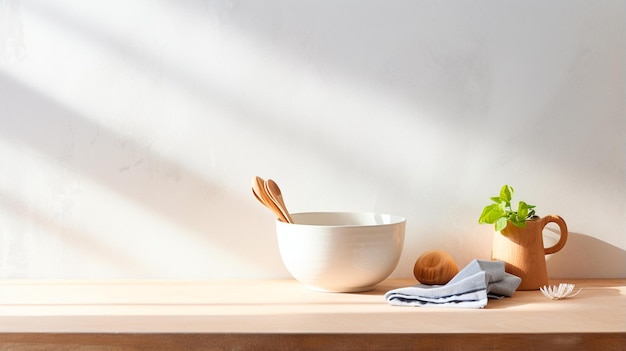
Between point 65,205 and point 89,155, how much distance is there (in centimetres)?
11

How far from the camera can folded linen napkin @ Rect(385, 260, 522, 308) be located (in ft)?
3.66

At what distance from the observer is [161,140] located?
1385mm

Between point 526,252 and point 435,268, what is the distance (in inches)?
6.6

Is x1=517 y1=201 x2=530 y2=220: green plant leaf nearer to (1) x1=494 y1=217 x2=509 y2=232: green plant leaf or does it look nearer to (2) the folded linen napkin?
(1) x1=494 y1=217 x2=509 y2=232: green plant leaf

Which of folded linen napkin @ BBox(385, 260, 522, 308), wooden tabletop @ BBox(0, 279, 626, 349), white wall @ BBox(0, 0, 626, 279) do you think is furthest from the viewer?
white wall @ BBox(0, 0, 626, 279)

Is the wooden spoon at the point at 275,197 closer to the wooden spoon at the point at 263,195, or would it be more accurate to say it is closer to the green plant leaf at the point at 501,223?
the wooden spoon at the point at 263,195

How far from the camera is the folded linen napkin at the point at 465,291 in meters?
1.12

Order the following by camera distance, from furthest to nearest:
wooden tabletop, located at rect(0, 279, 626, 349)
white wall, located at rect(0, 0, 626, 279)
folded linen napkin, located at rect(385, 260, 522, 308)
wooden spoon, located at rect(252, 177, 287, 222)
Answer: white wall, located at rect(0, 0, 626, 279) → wooden spoon, located at rect(252, 177, 287, 222) → folded linen napkin, located at rect(385, 260, 522, 308) → wooden tabletop, located at rect(0, 279, 626, 349)

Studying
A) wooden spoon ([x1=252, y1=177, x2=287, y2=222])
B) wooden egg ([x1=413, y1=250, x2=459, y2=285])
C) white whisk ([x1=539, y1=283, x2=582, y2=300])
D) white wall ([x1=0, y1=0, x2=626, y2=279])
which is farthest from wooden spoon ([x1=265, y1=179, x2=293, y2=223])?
white whisk ([x1=539, y1=283, x2=582, y2=300])

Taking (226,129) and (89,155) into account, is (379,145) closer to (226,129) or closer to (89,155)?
(226,129)

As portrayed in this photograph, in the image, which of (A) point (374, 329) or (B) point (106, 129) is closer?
(A) point (374, 329)

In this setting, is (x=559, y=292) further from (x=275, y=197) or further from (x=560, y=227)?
(x=275, y=197)

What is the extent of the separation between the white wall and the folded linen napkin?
7.7 inches

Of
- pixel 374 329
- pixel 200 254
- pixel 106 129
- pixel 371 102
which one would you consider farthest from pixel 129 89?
pixel 374 329
